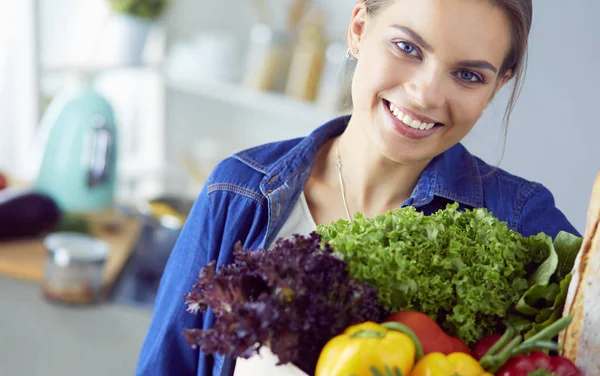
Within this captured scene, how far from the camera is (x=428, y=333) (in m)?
0.74

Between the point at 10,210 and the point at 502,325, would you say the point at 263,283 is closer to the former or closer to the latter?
the point at 502,325

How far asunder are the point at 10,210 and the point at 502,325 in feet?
5.73

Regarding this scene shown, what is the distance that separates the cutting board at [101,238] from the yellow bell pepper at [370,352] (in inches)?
62.1

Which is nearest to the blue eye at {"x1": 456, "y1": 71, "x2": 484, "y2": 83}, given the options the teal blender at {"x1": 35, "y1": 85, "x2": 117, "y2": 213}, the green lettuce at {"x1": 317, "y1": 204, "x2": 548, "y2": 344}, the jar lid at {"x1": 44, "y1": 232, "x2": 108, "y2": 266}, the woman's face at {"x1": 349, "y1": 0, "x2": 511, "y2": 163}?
the woman's face at {"x1": 349, "y1": 0, "x2": 511, "y2": 163}

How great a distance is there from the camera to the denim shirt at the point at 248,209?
1.17 metres

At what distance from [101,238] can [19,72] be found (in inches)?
30.1

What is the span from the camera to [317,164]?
1.34 m

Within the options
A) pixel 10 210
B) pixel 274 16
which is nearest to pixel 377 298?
pixel 10 210

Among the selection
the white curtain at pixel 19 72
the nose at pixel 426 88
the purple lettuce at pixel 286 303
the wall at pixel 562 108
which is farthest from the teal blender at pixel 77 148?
the purple lettuce at pixel 286 303

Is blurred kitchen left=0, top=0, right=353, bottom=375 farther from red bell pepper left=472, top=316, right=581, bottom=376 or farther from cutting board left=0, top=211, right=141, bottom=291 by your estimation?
red bell pepper left=472, top=316, right=581, bottom=376

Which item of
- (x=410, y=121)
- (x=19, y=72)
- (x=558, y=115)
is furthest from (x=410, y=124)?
(x=19, y=72)

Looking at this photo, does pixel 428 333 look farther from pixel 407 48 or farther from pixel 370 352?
pixel 407 48

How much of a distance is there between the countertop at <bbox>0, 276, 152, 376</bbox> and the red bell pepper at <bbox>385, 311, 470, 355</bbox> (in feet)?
5.07

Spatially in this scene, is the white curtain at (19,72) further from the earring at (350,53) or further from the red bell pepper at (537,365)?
the red bell pepper at (537,365)
